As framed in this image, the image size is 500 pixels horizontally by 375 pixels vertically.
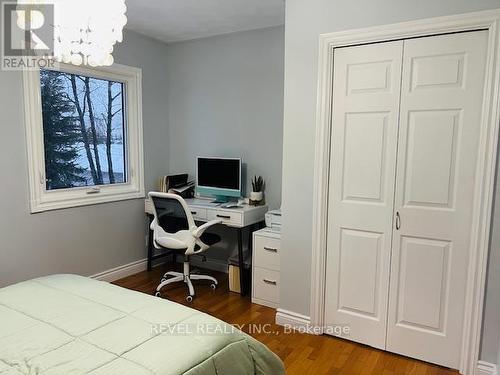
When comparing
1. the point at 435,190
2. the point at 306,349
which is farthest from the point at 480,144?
the point at 306,349

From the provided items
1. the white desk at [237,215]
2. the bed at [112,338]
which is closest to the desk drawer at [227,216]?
the white desk at [237,215]

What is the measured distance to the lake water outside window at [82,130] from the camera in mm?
3047

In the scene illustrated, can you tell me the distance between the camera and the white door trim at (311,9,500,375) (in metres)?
1.95

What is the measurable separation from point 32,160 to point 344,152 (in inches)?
94.6

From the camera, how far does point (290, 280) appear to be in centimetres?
271

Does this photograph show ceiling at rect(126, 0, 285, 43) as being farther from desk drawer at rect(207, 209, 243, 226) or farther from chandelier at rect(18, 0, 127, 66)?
desk drawer at rect(207, 209, 243, 226)

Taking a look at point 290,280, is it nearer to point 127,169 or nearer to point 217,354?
point 217,354

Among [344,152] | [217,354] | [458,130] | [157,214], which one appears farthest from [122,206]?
[458,130]

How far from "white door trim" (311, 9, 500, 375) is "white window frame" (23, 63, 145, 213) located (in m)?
2.09

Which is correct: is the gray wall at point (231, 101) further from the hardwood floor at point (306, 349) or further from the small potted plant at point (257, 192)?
the hardwood floor at point (306, 349)

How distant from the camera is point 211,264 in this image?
3.98 metres

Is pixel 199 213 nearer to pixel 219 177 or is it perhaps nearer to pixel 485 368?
pixel 219 177

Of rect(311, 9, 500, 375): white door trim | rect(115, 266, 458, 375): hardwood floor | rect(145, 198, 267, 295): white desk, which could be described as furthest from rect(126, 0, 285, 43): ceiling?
rect(115, 266, 458, 375): hardwood floor

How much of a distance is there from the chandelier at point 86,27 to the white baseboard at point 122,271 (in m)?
2.37
